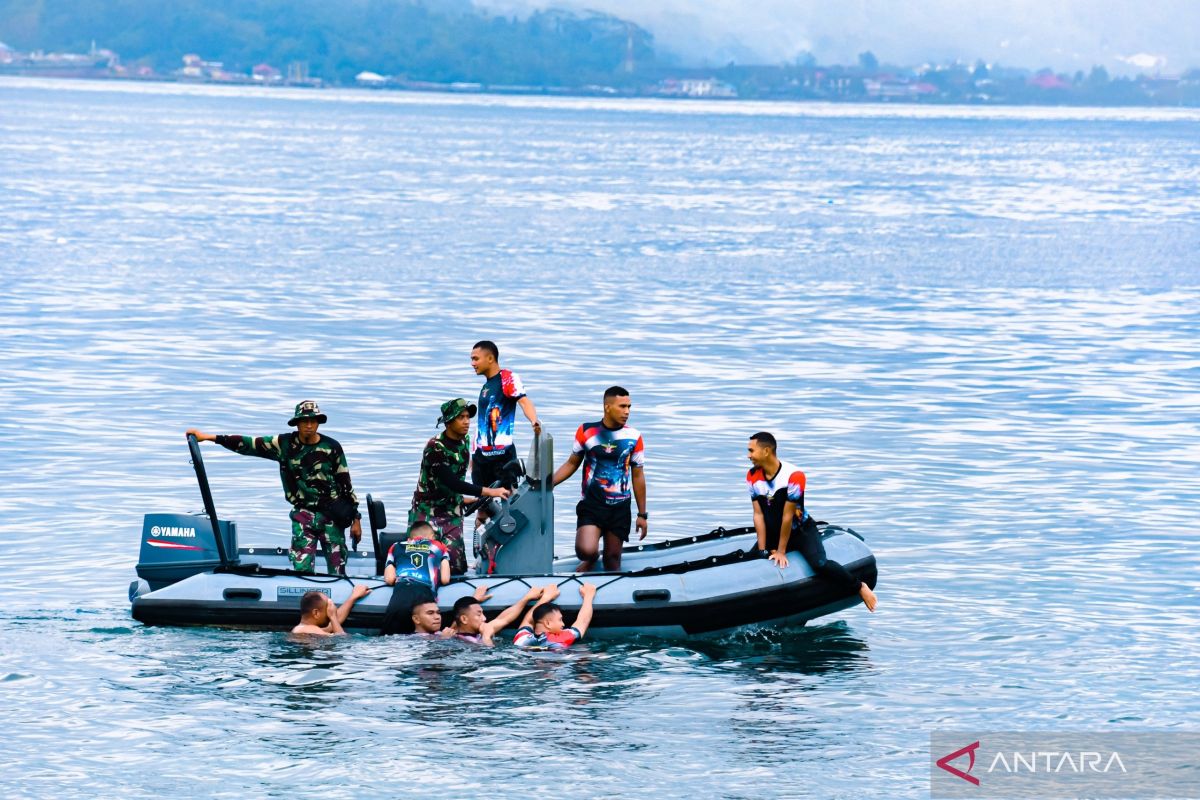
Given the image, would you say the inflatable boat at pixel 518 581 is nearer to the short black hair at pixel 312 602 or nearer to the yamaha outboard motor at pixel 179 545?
the yamaha outboard motor at pixel 179 545

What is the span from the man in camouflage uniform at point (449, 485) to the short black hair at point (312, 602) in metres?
0.86

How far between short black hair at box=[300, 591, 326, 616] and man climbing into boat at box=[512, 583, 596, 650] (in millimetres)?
1397

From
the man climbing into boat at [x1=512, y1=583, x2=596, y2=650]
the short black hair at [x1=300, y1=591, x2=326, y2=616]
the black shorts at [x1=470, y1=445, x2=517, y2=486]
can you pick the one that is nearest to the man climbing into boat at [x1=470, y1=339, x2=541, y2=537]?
the black shorts at [x1=470, y1=445, x2=517, y2=486]

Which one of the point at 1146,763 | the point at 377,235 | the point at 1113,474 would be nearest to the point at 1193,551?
the point at 1113,474

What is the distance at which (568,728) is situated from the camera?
11430 mm

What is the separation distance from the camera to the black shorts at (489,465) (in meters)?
13.5

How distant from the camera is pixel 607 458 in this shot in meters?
13.1

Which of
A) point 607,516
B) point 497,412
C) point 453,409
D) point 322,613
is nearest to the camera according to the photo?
point 453,409

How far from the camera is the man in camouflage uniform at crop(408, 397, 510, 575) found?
484 inches

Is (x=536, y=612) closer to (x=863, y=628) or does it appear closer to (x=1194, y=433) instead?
(x=863, y=628)

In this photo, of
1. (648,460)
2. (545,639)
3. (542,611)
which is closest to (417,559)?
(542,611)

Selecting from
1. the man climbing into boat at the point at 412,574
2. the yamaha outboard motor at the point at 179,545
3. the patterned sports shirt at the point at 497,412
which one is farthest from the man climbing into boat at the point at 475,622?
the yamaha outboard motor at the point at 179,545

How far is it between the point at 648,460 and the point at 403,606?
807cm

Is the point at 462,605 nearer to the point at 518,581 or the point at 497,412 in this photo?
the point at 518,581
